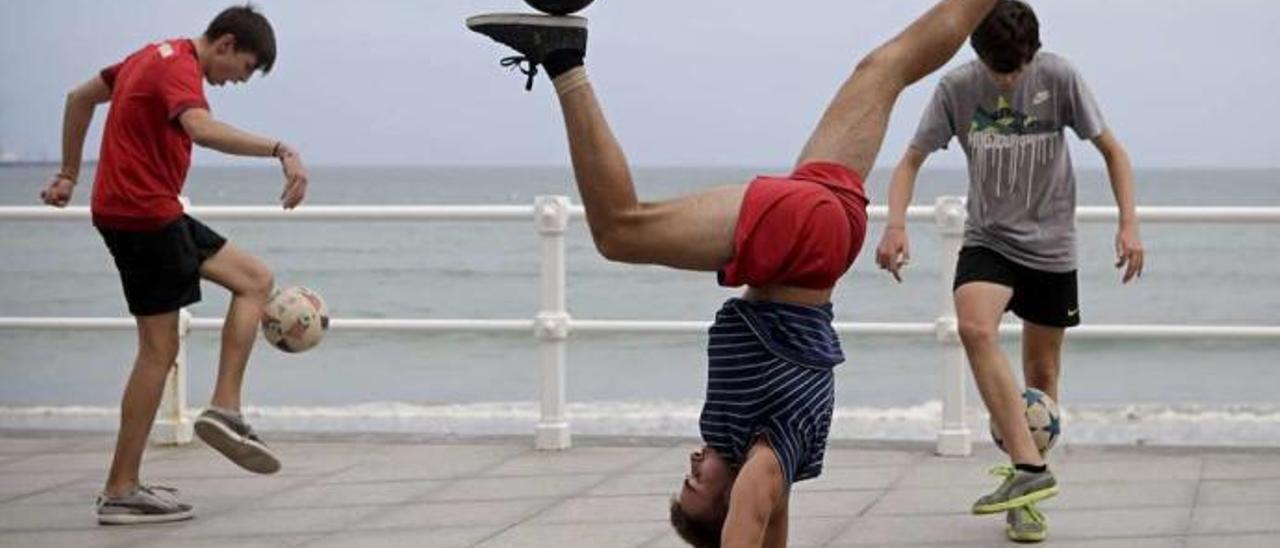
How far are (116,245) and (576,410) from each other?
1080cm

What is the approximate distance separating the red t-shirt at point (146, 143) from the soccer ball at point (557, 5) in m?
3.34

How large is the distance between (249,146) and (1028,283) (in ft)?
8.58

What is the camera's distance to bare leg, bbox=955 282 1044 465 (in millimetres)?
7656

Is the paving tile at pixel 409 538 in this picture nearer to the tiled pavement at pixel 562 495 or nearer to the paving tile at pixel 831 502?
the tiled pavement at pixel 562 495

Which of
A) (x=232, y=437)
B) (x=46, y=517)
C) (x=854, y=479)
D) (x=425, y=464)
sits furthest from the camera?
(x=425, y=464)

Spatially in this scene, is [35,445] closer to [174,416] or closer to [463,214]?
[174,416]

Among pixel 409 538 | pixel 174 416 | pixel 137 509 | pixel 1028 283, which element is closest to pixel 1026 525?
pixel 1028 283

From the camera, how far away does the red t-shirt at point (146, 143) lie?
8.00 meters

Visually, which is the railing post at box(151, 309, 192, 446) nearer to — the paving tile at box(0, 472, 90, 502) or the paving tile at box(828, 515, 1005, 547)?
the paving tile at box(0, 472, 90, 502)

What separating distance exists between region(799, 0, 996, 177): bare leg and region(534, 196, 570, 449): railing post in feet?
16.0

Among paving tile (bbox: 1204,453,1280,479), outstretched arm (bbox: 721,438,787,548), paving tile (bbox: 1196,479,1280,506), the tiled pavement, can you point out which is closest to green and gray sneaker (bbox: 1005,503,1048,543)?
the tiled pavement

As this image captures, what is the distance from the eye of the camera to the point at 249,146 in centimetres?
760

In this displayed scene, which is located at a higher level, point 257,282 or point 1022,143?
point 1022,143

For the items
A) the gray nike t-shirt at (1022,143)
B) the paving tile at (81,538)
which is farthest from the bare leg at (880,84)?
the paving tile at (81,538)
